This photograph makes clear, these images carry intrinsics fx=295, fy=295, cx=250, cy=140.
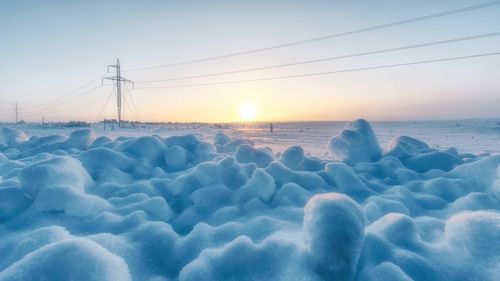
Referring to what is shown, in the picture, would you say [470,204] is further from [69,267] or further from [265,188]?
[69,267]

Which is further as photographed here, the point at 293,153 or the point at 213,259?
the point at 293,153

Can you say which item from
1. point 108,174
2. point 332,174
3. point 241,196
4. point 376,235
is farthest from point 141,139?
point 376,235

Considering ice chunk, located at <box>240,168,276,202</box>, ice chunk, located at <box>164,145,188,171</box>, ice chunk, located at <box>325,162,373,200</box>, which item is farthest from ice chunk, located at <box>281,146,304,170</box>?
→ ice chunk, located at <box>164,145,188,171</box>

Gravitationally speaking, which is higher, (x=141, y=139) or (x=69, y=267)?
(x=141, y=139)

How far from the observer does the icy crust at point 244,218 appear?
1.99m

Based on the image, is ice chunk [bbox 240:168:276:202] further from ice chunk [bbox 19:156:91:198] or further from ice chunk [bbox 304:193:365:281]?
ice chunk [bbox 19:156:91:198]

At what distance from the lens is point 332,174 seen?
4.32 metres

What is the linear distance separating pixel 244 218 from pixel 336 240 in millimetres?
1263

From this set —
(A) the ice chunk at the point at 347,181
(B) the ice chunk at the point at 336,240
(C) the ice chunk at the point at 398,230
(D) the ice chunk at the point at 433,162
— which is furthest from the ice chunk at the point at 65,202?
(D) the ice chunk at the point at 433,162

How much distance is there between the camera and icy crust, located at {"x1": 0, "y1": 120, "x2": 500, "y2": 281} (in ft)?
6.52

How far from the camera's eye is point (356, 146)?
5695mm

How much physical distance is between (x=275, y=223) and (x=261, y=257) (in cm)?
73

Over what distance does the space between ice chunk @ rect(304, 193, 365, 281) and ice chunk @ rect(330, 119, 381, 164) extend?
369 cm

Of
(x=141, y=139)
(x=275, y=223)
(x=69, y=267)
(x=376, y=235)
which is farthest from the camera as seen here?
(x=141, y=139)
